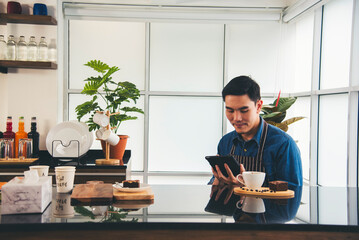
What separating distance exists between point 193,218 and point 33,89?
3345mm

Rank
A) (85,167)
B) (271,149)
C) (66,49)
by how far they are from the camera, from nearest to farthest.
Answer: (271,149), (85,167), (66,49)

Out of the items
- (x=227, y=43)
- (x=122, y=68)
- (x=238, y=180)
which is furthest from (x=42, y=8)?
(x=238, y=180)

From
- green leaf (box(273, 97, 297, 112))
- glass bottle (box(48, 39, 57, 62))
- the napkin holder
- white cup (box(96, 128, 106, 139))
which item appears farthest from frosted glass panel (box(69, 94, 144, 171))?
the napkin holder

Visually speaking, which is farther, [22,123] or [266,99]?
[266,99]

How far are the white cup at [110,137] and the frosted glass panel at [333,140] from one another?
2.03 metres

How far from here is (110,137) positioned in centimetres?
363

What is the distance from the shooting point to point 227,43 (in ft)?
16.0

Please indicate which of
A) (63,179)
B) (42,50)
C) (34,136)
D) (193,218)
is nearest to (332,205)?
(193,218)

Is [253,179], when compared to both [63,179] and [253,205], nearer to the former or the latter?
[253,205]

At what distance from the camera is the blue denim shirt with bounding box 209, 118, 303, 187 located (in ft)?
7.36

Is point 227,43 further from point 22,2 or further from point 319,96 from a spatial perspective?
point 22,2

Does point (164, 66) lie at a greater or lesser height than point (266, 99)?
greater

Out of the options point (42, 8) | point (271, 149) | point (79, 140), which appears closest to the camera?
point (271, 149)

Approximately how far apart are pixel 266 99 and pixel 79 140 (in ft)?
7.73
